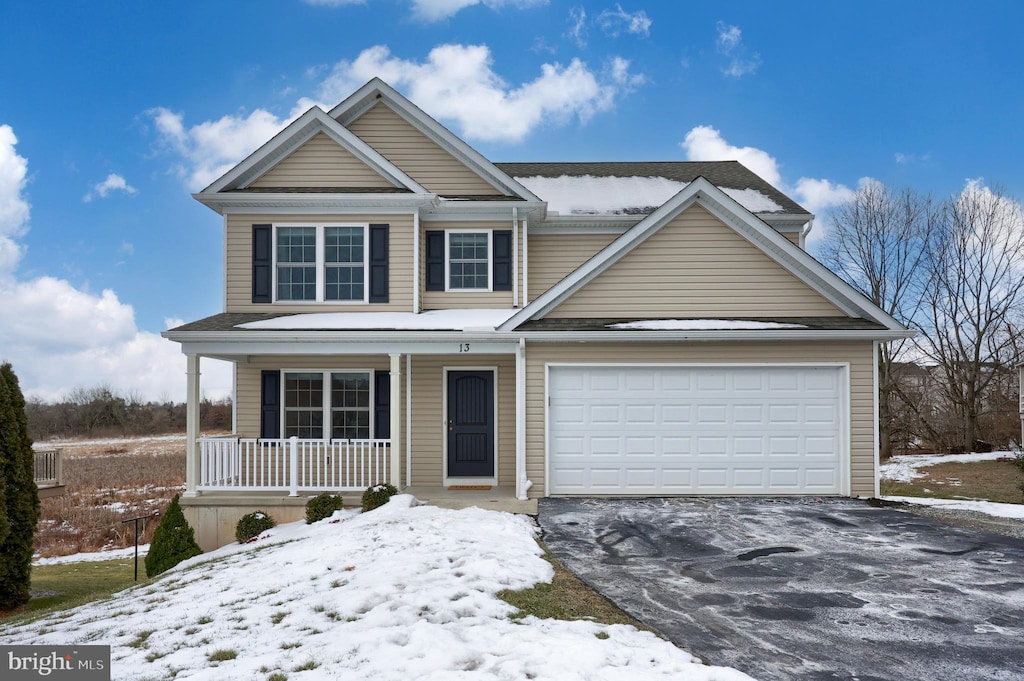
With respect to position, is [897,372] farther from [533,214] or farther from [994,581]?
[994,581]

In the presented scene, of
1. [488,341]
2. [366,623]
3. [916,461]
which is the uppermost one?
[488,341]

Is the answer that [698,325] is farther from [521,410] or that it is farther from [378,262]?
[378,262]

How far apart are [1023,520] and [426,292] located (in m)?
11.0

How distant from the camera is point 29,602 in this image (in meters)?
11.3

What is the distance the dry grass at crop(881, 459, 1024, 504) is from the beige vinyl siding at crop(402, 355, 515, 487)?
9658 millimetres

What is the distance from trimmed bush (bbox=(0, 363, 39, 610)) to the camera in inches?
427

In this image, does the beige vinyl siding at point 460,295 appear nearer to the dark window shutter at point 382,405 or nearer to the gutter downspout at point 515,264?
the gutter downspout at point 515,264

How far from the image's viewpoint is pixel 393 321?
40.8 feet

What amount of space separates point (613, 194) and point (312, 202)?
672 centimetres

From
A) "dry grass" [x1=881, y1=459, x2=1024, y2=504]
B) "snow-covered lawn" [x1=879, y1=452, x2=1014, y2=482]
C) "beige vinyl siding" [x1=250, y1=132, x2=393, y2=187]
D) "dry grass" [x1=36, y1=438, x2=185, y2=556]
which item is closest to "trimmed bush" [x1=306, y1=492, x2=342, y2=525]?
"beige vinyl siding" [x1=250, y1=132, x2=393, y2=187]

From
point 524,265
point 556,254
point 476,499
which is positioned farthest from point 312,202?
point 476,499

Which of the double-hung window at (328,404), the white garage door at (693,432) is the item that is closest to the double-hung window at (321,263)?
the double-hung window at (328,404)

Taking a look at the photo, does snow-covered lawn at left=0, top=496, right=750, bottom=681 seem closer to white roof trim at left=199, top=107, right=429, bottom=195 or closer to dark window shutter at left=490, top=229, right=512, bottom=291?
dark window shutter at left=490, top=229, right=512, bottom=291

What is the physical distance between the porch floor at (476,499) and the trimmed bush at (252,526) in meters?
2.32
